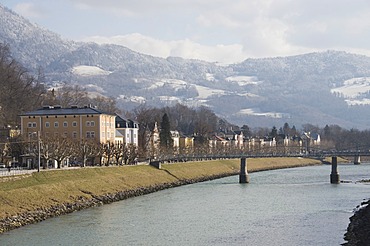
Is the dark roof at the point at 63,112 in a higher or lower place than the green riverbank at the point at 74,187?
higher

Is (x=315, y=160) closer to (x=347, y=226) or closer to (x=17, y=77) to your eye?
(x=17, y=77)

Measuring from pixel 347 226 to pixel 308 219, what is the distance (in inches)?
172

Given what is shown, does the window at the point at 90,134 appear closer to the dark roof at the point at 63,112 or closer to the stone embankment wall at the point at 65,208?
the dark roof at the point at 63,112

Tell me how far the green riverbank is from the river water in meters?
1.27

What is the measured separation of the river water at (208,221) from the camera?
3931 cm

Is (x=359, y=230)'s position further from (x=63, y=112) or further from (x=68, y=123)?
(x=63, y=112)

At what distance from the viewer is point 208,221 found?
4719cm

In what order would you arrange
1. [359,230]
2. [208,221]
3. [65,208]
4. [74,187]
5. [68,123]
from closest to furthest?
[359,230] < [208,221] < [65,208] < [74,187] < [68,123]

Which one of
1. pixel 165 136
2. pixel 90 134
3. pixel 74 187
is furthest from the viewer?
pixel 165 136

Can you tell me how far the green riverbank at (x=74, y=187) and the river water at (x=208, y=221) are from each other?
1274 mm

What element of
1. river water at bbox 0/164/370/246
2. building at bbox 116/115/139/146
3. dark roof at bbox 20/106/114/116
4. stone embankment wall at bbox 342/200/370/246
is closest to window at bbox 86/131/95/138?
dark roof at bbox 20/106/114/116

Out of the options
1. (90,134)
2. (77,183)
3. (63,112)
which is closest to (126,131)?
(90,134)

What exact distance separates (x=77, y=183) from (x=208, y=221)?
16.1 metres

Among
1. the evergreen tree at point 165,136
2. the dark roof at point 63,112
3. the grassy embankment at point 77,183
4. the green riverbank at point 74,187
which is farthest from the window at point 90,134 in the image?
the evergreen tree at point 165,136
